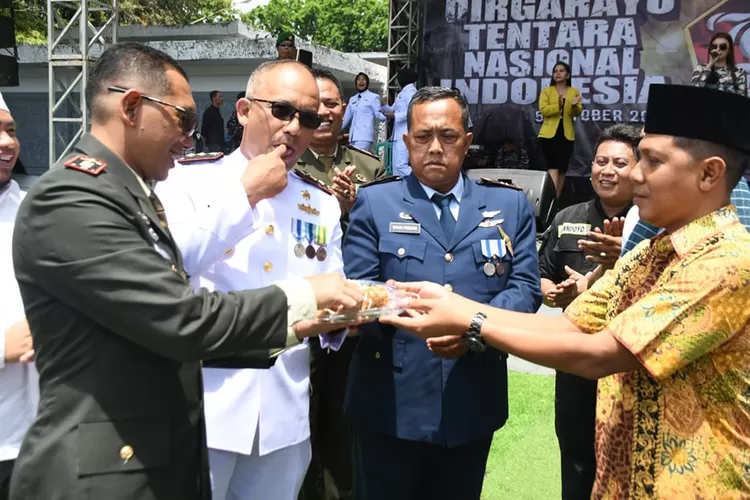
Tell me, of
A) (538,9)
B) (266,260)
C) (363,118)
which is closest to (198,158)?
(266,260)

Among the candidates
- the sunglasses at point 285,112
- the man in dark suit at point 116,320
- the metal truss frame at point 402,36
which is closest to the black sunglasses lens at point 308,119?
the sunglasses at point 285,112

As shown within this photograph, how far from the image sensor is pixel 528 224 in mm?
3076

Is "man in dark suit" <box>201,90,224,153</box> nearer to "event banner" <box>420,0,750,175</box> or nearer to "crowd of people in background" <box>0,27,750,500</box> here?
"event banner" <box>420,0,750,175</box>

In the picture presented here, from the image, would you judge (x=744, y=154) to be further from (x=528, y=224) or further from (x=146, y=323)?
(x=146, y=323)

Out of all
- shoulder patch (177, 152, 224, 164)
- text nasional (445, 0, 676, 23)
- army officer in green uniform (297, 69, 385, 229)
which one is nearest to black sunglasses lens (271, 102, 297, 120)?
shoulder patch (177, 152, 224, 164)

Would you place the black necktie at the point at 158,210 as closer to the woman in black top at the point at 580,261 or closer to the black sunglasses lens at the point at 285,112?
the black sunglasses lens at the point at 285,112

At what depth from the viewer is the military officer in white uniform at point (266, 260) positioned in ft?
7.84

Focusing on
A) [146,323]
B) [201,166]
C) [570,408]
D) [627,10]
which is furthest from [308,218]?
[627,10]

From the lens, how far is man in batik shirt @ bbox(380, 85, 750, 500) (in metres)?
1.83

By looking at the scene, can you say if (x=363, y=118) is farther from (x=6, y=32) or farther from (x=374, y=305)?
(x=374, y=305)

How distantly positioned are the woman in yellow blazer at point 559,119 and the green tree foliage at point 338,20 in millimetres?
47057

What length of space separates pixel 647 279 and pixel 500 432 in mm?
3042

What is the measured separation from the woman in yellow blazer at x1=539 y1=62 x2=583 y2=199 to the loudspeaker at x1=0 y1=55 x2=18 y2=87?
8238mm

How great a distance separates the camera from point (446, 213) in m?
2.99
